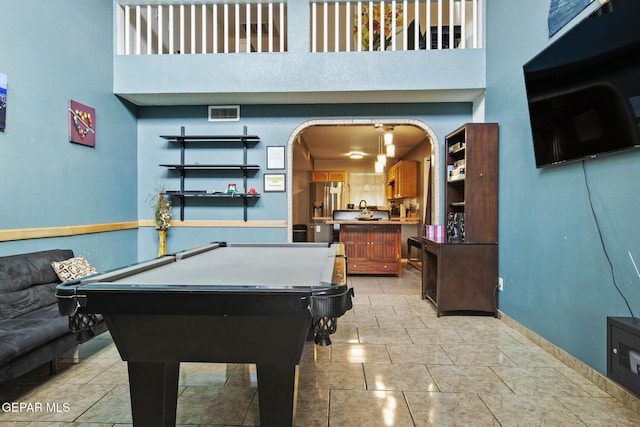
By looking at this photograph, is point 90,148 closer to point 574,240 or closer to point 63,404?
point 63,404

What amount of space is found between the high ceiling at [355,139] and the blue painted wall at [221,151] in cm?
141

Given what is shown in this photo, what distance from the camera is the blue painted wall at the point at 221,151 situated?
4668mm

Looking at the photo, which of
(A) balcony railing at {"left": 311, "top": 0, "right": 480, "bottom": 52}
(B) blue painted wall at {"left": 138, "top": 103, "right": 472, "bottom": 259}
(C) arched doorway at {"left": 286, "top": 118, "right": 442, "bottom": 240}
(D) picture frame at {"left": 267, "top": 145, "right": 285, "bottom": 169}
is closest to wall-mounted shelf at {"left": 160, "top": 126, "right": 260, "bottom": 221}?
(B) blue painted wall at {"left": 138, "top": 103, "right": 472, "bottom": 259}

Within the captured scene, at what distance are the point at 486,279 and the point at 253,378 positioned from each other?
264 cm

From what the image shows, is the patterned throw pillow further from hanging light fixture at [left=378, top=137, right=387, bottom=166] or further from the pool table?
hanging light fixture at [left=378, top=137, right=387, bottom=166]

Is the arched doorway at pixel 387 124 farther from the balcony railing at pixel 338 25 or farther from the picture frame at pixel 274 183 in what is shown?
the balcony railing at pixel 338 25

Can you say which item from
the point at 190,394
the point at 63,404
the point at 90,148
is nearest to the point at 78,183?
the point at 90,148

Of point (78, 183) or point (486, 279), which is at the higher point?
point (78, 183)

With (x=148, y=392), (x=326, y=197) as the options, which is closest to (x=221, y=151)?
(x=148, y=392)

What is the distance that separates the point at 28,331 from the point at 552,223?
3.75 m

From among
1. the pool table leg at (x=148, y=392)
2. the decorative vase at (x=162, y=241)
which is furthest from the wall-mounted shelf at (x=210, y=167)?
the pool table leg at (x=148, y=392)

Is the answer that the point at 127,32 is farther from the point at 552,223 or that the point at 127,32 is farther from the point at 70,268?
the point at 552,223

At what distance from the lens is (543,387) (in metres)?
2.25

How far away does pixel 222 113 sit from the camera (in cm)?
471
